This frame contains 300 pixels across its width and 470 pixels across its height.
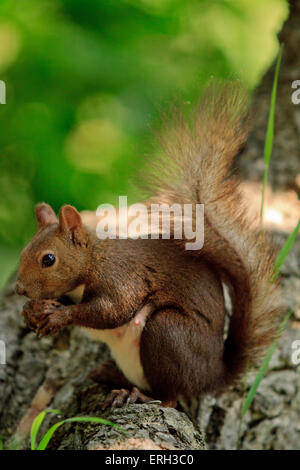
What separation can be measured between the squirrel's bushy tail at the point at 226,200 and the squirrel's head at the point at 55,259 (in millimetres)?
234

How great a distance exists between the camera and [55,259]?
4.17ft

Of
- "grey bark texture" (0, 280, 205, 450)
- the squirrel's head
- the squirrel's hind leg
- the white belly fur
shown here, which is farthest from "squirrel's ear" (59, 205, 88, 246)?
"grey bark texture" (0, 280, 205, 450)

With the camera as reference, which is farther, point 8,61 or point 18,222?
point 18,222

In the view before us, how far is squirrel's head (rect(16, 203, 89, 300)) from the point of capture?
49.6 inches

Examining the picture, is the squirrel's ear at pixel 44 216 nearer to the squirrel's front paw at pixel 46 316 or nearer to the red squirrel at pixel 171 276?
the red squirrel at pixel 171 276

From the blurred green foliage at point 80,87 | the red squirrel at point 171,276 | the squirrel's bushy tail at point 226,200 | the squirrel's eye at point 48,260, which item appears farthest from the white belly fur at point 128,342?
the blurred green foliage at point 80,87

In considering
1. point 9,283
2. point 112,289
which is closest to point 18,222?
point 9,283

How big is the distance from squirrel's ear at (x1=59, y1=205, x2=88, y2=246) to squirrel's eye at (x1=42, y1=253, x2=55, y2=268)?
0.07 meters

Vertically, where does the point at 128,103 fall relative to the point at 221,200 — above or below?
above

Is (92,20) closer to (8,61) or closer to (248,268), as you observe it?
(8,61)

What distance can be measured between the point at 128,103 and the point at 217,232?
1325 mm

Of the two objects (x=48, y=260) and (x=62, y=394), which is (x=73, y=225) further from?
(x=62, y=394)

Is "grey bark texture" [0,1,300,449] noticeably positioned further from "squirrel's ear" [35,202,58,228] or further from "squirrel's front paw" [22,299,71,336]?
"squirrel's ear" [35,202,58,228]

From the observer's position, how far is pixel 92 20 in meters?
2.55
